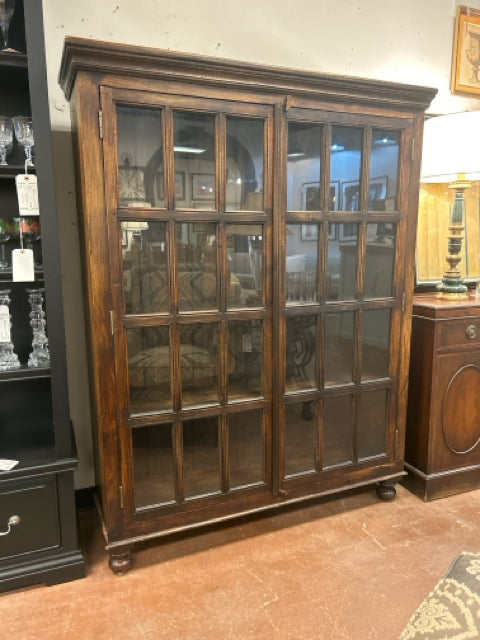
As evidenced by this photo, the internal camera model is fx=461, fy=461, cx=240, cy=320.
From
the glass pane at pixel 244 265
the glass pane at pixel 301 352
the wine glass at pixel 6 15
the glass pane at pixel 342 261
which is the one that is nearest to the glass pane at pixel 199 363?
the glass pane at pixel 244 265

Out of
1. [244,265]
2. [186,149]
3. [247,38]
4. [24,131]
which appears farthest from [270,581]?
[247,38]

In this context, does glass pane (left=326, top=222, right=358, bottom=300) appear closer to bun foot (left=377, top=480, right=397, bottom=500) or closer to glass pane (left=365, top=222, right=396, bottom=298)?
glass pane (left=365, top=222, right=396, bottom=298)

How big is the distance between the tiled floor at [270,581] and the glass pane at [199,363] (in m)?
0.64

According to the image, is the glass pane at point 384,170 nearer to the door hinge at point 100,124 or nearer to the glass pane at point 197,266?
the glass pane at point 197,266

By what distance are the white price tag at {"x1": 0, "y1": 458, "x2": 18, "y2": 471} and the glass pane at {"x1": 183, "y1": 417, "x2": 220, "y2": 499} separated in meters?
0.60

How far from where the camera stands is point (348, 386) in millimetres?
1993

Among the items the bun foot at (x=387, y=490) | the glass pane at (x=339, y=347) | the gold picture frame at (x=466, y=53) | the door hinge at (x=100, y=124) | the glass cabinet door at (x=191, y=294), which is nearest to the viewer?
the door hinge at (x=100, y=124)

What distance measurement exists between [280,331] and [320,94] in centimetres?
89

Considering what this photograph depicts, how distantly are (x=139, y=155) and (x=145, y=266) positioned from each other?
1.21 ft

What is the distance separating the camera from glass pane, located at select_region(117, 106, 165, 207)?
59.5 inches

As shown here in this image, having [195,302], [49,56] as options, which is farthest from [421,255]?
[49,56]

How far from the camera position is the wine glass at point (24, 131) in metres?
1.57

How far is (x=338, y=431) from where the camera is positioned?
2.02 meters

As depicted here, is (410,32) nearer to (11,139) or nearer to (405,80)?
(405,80)
